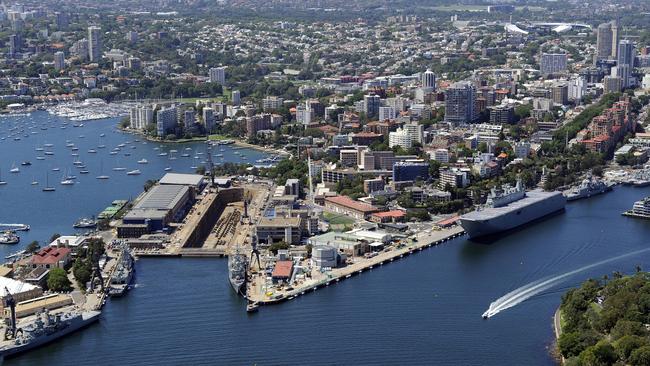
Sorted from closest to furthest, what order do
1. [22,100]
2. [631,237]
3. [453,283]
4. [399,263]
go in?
[453,283] → [399,263] → [631,237] → [22,100]

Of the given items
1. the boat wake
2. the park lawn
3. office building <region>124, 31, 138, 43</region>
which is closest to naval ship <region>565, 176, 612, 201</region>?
the park lawn

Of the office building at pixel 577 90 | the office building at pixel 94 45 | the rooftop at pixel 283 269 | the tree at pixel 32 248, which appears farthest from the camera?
Result: the office building at pixel 94 45

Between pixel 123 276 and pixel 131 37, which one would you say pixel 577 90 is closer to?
pixel 123 276

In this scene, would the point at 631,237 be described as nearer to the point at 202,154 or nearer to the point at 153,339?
the point at 153,339

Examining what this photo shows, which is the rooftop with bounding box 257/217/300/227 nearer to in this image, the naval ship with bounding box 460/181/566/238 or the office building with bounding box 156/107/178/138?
the naval ship with bounding box 460/181/566/238

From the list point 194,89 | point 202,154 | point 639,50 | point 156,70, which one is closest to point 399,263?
point 202,154

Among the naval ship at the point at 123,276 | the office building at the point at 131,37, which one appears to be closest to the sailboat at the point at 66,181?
the naval ship at the point at 123,276

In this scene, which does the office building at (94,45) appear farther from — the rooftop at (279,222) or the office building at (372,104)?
the rooftop at (279,222)

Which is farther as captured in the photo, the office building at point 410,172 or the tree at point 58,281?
the office building at point 410,172
